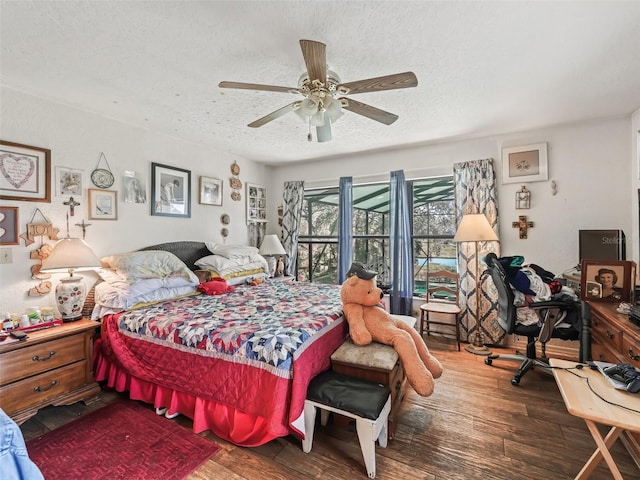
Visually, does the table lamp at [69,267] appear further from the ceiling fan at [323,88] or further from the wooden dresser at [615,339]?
the wooden dresser at [615,339]

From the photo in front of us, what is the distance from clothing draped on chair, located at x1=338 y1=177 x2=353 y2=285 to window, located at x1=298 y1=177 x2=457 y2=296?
188mm

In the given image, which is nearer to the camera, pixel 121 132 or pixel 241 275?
pixel 121 132

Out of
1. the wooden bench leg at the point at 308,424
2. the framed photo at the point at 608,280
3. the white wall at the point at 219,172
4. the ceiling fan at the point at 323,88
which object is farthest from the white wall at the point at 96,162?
the framed photo at the point at 608,280

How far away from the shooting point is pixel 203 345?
73.9 inches

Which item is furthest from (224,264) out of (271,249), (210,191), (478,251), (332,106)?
(478,251)

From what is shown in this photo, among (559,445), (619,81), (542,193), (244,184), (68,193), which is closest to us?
(559,445)

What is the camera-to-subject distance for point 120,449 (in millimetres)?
1759

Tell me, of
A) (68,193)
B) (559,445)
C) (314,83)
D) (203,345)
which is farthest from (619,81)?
(68,193)

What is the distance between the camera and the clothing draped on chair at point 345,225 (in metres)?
4.35

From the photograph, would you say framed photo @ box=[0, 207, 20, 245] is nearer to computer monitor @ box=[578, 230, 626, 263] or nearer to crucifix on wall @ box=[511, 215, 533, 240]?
crucifix on wall @ box=[511, 215, 533, 240]

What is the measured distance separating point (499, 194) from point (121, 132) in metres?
4.32

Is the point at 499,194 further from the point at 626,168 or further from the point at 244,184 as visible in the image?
the point at 244,184

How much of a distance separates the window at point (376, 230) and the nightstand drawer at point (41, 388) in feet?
10.4

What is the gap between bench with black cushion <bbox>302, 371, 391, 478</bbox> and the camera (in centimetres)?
153
